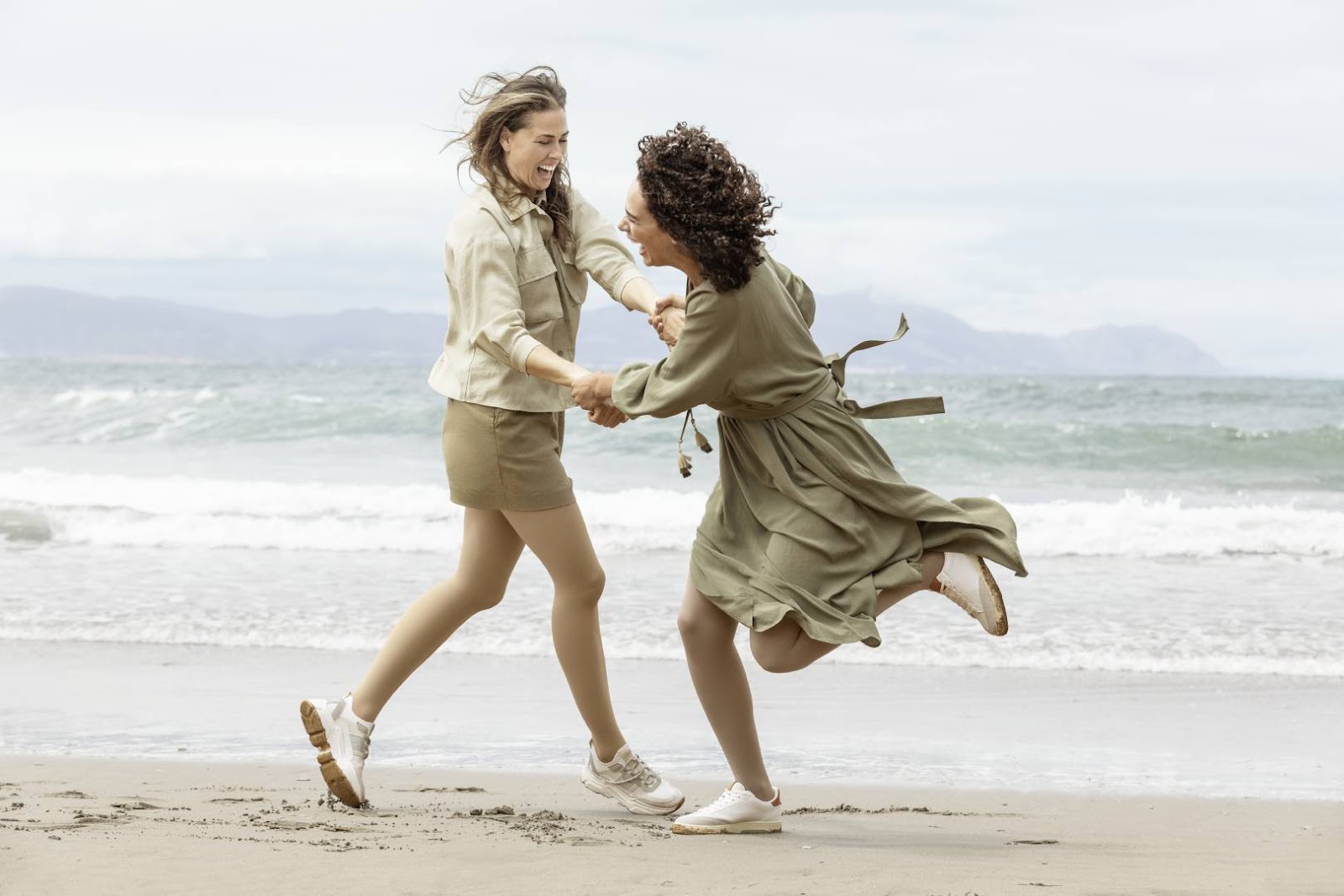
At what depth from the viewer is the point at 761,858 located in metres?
3.17

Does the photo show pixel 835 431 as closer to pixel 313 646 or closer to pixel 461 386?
pixel 461 386

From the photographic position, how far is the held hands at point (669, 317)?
10.5ft

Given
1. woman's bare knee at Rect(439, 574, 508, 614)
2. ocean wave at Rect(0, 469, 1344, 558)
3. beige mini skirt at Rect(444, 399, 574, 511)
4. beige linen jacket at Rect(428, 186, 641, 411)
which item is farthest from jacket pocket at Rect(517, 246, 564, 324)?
ocean wave at Rect(0, 469, 1344, 558)

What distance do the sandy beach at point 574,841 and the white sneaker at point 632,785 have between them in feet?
0.23

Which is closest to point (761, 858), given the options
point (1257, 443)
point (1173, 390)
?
point (1257, 443)

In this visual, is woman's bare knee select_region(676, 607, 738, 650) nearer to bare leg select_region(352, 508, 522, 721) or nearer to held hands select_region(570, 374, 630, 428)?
held hands select_region(570, 374, 630, 428)

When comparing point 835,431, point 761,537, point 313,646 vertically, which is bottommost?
point 313,646

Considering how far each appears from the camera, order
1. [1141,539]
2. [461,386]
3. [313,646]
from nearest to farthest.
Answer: [461,386]
[313,646]
[1141,539]

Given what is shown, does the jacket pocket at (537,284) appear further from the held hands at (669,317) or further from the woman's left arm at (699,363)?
the woman's left arm at (699,363)

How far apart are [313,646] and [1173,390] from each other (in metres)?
22.7

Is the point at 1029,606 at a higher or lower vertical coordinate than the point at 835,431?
lower

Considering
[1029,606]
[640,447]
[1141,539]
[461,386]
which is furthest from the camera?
[640,447]

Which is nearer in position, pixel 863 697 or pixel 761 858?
pixel 761 858

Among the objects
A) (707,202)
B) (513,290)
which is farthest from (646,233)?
(513,290)
